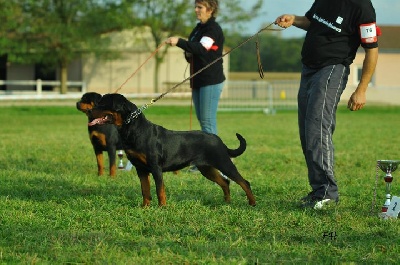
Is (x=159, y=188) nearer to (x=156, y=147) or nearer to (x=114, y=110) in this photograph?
(x=156, y=147)

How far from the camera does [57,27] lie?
42.0 m

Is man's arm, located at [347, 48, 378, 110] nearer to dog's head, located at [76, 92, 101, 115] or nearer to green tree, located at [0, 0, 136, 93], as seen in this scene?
dog's head, located at [76, 92, 101, 115]

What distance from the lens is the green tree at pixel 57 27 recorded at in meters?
41.9

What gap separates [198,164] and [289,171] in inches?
130

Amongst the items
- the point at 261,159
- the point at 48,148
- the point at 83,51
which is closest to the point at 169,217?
the point at 261,159

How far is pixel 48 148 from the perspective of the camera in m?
12.8

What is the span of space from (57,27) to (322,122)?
3679 centimetres

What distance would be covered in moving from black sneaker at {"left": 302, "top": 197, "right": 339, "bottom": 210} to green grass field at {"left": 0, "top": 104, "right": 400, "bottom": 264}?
0.10 m

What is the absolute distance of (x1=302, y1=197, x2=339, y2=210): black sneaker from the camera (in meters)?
6.58

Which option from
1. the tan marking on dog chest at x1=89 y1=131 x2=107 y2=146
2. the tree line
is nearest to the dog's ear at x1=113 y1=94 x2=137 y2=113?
the tan marking on dog chest at x1=89 y1=131 x2=107 y2=146

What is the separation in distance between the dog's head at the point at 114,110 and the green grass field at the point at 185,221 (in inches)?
29.8

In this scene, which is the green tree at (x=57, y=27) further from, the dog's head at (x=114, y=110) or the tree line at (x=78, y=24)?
the dog's head at (x=114, y=110)

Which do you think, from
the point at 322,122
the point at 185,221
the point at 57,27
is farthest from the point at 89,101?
the point at 57,27

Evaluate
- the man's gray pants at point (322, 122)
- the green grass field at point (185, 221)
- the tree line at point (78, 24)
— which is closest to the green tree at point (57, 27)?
the tree line at point (78, 24)
